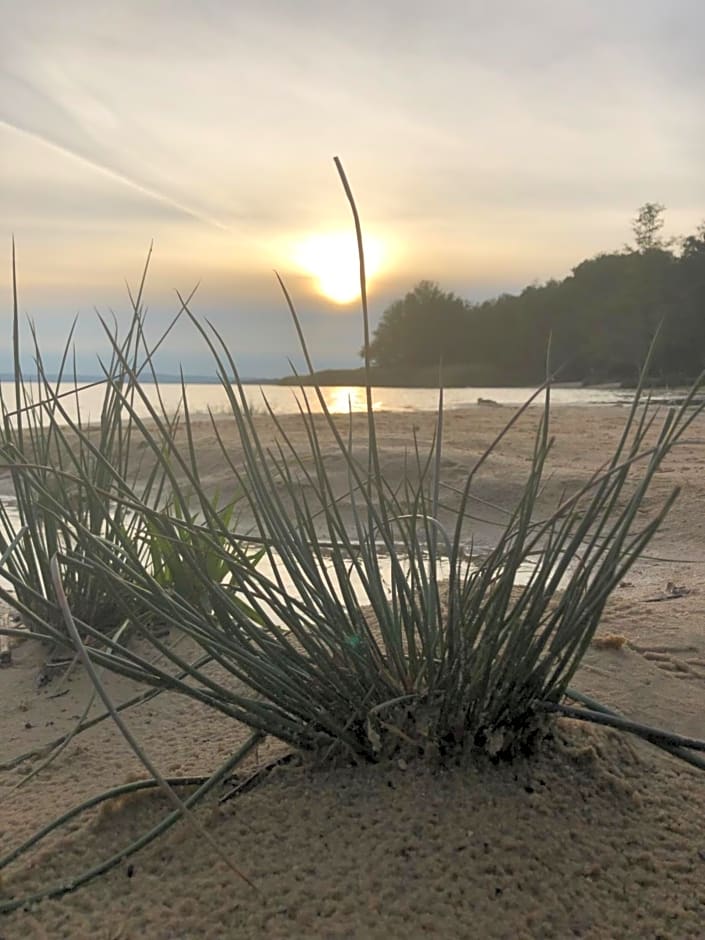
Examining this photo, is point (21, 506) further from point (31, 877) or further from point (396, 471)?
point (396, 471)

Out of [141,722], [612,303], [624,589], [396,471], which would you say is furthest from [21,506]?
[612,303]

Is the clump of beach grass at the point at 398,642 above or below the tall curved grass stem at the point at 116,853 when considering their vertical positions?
above

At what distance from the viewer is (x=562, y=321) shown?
2506cm

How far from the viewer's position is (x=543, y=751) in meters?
1.09

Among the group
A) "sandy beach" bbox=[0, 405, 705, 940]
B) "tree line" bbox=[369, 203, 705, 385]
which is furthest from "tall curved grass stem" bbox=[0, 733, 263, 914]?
"tree line" bbox=[369, 203, 705, 385]

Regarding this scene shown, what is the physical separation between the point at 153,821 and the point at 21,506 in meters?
0.95

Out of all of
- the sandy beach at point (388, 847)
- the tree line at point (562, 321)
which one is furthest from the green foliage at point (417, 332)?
the sandy beach at point (388, 847)

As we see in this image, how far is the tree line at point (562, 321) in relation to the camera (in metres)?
24.1

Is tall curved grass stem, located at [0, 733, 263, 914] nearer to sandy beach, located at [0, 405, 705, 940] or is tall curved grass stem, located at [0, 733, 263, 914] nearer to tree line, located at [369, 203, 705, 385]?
sandy beach, located at [0, 405, 705, 940]

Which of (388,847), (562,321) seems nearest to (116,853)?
(388,847)

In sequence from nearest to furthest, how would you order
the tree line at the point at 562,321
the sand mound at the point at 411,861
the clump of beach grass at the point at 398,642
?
the sand mound at the point at 411,861 → the clump of beach grass at the point at 398,642 → the tree line at the point at 562,321

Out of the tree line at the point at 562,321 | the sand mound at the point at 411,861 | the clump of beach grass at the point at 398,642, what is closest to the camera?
the sand mound at the point at 411,861

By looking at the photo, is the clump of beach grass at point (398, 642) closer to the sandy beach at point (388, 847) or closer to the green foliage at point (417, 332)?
the sandy beach at point (388, 847)

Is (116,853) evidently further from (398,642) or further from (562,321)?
(562,321)
